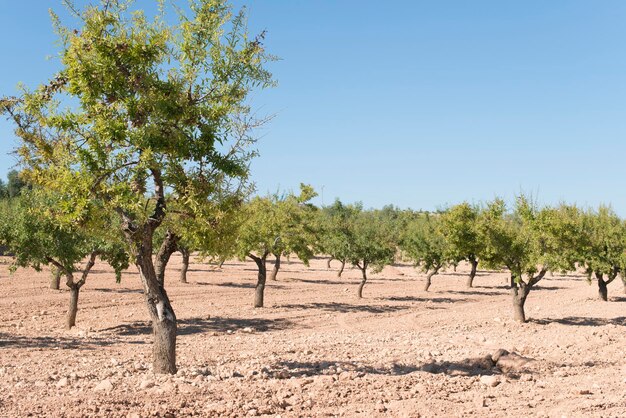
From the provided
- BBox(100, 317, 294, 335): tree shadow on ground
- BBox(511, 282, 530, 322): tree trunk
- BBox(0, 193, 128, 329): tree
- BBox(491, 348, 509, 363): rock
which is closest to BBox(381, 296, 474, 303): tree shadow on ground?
BBox(511, 282, 530, 322): tree trunk

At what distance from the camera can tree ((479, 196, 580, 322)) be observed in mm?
27250

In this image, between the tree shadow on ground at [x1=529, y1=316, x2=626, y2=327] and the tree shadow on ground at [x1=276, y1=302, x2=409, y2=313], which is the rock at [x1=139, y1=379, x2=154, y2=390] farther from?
the tree shadow on ground at [x1=276, y1=302, x2=409, y2=313]

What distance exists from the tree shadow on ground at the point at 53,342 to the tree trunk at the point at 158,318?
7934 millimetres

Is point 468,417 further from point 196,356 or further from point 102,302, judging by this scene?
point 102,302

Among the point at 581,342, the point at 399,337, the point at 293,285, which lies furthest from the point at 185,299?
the point at 581,342

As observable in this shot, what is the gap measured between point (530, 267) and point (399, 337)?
844 cm


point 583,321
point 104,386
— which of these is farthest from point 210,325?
point 583,321

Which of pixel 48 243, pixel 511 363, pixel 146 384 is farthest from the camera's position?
pixel 48 243

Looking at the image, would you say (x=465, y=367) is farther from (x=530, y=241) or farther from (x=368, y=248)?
(x=368, y=248)

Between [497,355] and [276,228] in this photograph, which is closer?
[497,355]

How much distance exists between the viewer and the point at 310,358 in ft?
55.8

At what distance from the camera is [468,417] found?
10.5 meters

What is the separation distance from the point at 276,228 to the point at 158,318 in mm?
22103

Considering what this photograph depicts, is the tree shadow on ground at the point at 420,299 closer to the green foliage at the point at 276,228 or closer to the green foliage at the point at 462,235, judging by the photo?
the green foliage at the point at 276,228
